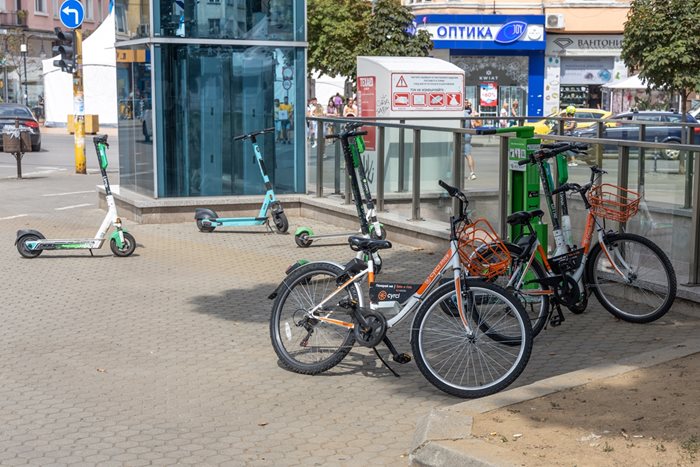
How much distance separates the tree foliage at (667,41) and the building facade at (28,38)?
40555mm

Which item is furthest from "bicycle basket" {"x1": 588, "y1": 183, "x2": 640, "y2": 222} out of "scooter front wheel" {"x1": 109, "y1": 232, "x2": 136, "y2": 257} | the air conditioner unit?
the air conditioner unit

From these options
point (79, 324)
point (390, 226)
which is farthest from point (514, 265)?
point (390, 226)

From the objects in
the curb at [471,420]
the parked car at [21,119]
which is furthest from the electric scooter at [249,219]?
the parked car at [21,119]

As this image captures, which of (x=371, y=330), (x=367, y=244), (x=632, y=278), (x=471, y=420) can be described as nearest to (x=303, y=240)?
(x=632, y=278)

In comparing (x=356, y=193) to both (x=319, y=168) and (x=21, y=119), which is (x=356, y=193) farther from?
(x=21, y=119)

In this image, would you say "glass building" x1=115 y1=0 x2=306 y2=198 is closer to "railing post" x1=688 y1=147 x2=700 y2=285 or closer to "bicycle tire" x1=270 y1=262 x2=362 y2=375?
"railing post" x1=688 y1=147 x2=700 y2=285

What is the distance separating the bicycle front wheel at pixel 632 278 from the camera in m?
8.19

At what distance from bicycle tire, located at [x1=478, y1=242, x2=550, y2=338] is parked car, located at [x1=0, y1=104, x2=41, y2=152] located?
27055 millimetres

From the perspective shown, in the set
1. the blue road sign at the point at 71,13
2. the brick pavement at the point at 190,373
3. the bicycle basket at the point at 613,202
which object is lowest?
the brick pavement at the point at 190,373

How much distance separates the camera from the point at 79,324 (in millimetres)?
8680

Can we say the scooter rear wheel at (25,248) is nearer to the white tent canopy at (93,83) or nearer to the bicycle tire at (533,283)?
the bicycle tire at (533,283)

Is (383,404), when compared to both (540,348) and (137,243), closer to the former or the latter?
(540,348)

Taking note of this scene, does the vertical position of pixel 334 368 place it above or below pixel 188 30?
below

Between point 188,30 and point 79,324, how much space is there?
707cm
